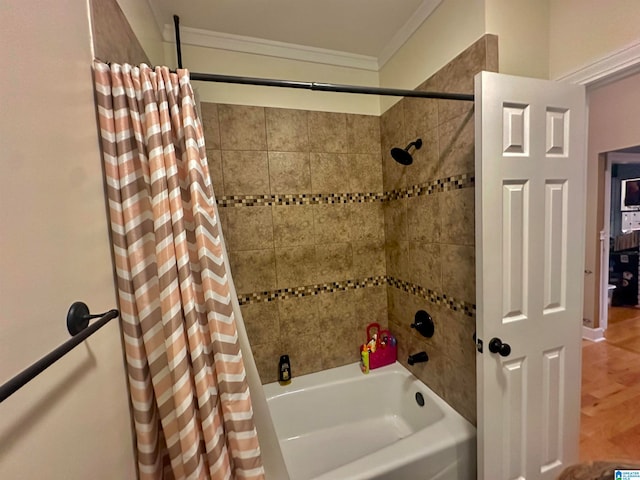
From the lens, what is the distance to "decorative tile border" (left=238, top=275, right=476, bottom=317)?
157 centimetres

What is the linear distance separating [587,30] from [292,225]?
174 centimetres

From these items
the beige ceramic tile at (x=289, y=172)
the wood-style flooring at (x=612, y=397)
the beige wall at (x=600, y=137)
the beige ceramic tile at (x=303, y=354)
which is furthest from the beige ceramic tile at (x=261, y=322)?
the beige wall at (x=600, y=137)

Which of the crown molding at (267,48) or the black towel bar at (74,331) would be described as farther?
the crown molding at (267,48)

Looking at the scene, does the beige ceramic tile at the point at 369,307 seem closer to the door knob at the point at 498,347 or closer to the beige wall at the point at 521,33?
the door knob at the point at 498,347

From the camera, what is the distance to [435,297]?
5.23 ft

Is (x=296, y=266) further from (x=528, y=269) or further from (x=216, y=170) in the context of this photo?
(x=528, y=269)

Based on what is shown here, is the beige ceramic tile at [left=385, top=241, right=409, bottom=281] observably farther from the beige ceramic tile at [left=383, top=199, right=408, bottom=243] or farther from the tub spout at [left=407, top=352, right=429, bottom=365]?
the tub spout at [left=407, top=352, right=429, bottom=365]

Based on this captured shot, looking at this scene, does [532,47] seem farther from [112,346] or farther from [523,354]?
[112,346]

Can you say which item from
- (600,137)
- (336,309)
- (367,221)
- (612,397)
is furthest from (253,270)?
(600,137)

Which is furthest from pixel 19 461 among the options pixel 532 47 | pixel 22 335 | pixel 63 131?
pixel 532 47

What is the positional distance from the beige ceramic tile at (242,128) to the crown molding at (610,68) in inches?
64.7

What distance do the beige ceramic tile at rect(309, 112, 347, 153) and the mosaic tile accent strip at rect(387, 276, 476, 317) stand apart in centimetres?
105

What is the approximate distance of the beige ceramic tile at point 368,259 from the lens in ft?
6.70

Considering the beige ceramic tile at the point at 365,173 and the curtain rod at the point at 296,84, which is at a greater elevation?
the curtain rod at the point at 296,84
